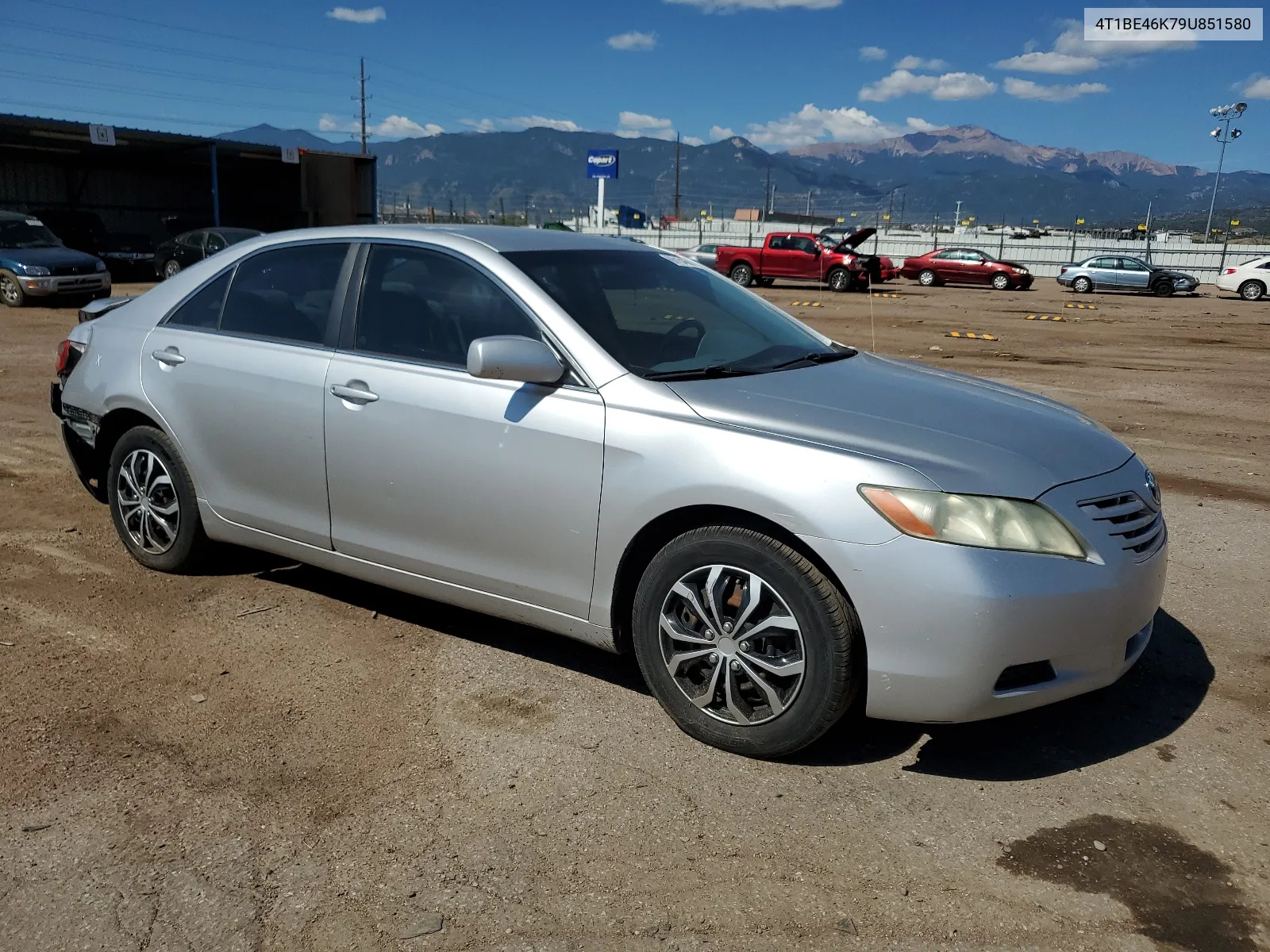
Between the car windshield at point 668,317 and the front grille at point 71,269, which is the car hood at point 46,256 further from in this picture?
the car windshield at point 668,317

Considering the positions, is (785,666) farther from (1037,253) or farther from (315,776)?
(1037,253)

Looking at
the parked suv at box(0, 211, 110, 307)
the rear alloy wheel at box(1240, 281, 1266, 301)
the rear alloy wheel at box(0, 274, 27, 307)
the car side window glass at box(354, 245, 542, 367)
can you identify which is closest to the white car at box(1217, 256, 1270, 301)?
the rear alloy wheel at box(1240, 281, 1266, 301)

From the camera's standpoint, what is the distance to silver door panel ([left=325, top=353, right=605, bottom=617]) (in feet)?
11.4

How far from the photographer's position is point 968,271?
123 feet

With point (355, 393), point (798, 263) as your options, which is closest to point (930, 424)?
point (355, 393)

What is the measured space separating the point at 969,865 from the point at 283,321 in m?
3.37

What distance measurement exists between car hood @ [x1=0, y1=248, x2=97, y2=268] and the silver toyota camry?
55.8 ft

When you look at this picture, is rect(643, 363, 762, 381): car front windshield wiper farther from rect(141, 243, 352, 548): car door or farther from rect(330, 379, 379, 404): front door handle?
rect(141, 243, 352, 548): car door

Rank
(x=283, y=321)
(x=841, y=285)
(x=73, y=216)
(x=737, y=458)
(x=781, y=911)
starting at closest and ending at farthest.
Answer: (x=781, y=911) → (x=737, y=458) → (x=283, y=321) → (x=73, y=216) → (x=841, y=285)

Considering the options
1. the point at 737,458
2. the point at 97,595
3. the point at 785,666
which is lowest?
the point at 97,595

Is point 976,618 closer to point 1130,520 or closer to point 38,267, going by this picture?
point 1130,520

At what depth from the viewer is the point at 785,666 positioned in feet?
10.3

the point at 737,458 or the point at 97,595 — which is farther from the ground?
the point at 737,458

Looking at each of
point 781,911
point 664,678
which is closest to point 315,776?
point 664,678
